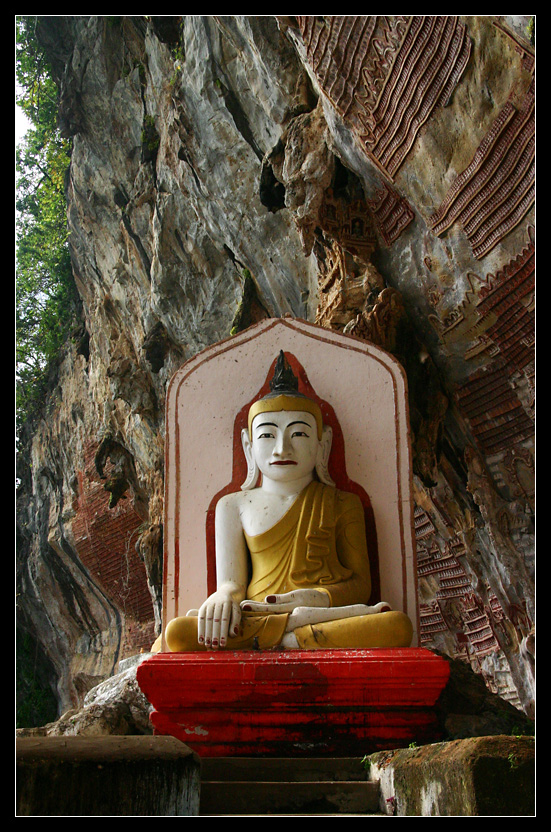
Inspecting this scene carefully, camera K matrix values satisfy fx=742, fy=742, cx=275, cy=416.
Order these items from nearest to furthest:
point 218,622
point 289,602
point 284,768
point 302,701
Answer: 1. point 284,768
2. point 302,701
3. point 218,622
4. point 289,602

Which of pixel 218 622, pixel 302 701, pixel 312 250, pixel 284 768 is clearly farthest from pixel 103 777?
pixel 312 250

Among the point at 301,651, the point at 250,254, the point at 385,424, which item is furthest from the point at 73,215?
the point at 301,651

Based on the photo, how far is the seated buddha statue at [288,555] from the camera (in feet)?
11.7

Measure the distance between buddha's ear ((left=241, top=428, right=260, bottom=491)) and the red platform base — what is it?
139 cm

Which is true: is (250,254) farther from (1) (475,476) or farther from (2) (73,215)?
(2) (73,215)

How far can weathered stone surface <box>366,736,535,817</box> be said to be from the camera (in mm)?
1776

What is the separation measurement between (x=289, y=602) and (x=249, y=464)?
108 centimetres

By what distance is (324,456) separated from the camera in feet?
14.9

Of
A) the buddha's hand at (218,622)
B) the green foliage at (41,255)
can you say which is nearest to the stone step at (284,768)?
the buddha's hand at (218,622)

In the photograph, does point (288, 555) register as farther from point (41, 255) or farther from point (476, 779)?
point (41, 255)

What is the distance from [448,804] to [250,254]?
7829mm

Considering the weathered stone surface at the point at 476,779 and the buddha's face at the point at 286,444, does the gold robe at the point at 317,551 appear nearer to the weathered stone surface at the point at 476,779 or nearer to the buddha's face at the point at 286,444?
the buddha's face at the point at 286,444

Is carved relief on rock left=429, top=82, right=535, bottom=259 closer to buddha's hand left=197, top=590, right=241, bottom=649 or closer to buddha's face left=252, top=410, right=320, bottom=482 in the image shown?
buddha's face left=252, top=410, right=320, bottom=482

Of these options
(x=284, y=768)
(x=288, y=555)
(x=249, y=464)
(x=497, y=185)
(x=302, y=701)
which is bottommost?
(x=284, y=768)
